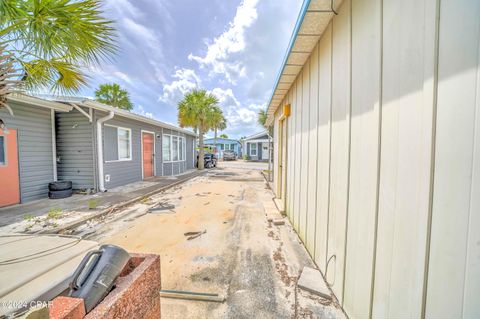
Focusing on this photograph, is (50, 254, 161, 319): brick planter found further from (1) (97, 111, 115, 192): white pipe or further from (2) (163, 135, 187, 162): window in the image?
(2) (163, 135, 187, 162): window

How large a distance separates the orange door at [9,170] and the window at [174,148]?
Answer: 6119 mm

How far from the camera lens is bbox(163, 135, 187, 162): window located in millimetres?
11102

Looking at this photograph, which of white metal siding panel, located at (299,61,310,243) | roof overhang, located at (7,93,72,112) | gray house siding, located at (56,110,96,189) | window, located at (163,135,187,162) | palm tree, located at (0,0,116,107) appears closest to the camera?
palm tree, located at (0,0,116,107)

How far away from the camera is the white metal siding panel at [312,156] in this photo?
271cm

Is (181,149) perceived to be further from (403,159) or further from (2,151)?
(403,159)

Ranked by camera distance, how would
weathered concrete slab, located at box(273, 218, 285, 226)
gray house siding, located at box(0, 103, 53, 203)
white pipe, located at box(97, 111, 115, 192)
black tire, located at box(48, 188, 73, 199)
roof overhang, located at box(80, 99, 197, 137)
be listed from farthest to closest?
white pipe, located at box(97, 111, 115, 192)
roof overhang, located at box(80, 99, 197, 137)
black tire, located at box(48, 188, 73, 199)
gray house siding, located at box(0, 103, 53, 203)
weathered concrete slab, located at box(273, 218, 285, 226)

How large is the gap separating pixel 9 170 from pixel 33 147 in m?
0.85

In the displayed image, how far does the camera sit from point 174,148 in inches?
472

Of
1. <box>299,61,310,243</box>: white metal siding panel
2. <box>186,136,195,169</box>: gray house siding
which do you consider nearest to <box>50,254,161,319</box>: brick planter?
<box>299,61,310,243</box>: white metal siding panel

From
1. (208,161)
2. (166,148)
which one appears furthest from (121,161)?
(208,161)

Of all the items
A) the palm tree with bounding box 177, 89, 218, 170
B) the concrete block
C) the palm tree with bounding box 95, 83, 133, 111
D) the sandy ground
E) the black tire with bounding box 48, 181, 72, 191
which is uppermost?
the palm tree with bounding box 95, 83, 133, 111

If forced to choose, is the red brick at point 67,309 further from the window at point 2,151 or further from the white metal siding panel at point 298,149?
the window at point 2,151

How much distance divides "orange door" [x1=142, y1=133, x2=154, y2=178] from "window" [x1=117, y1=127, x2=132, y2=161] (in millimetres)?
1029

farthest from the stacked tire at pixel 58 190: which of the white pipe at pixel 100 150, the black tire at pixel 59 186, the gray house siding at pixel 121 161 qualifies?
the gray house siding at pixel 121 161
